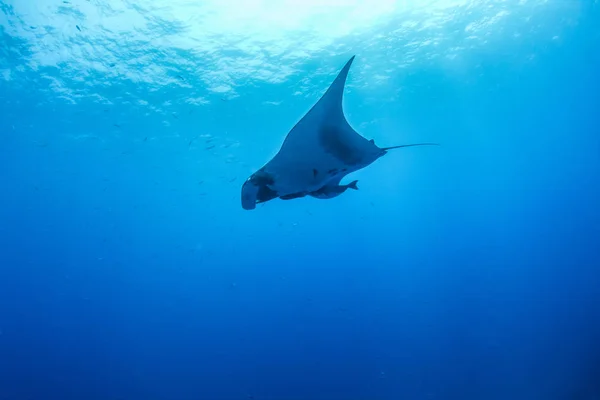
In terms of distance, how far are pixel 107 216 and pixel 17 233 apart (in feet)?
20.6

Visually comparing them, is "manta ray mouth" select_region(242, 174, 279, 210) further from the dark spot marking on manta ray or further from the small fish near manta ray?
the dark spot marking on manta ray

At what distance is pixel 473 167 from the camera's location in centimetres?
3092

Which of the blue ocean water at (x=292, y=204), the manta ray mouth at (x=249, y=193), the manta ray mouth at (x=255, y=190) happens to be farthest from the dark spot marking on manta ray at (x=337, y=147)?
the blue ocean water at (x=292, y=204)

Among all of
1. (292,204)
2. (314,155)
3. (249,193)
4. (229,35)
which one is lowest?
(249,193)

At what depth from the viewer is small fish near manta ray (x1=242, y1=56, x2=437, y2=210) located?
314cm

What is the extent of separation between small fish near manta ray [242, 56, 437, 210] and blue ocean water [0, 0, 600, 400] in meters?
9.35

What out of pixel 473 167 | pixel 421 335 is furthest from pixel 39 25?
pixel 421 335

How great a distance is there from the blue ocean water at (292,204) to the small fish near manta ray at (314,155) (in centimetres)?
935

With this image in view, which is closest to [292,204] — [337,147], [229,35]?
[229,35]

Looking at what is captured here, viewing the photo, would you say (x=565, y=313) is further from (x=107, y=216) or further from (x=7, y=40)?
(x=7, y=40)

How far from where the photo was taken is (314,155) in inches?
132

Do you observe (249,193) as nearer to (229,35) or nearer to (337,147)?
(337,147)

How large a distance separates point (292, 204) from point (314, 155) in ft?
93.8

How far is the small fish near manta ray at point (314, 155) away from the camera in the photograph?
10.3 feet
